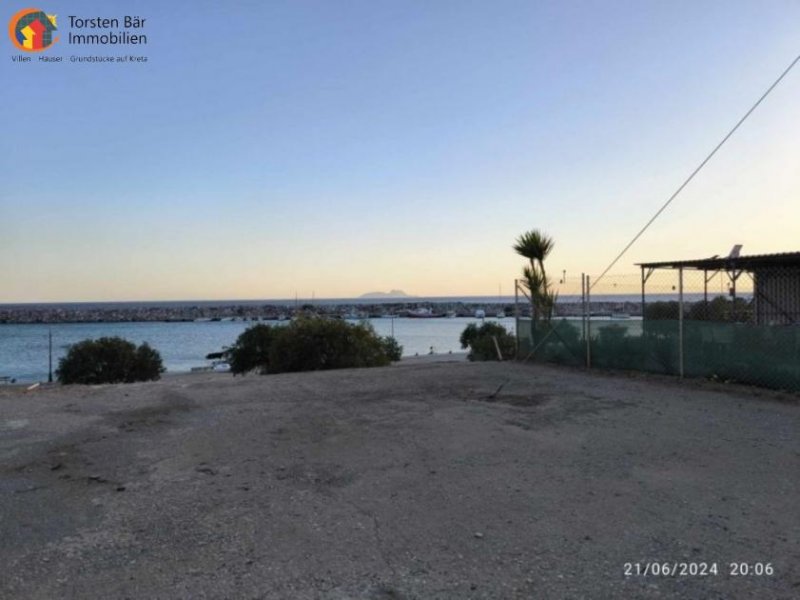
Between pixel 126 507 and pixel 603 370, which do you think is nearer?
pixel 126 507

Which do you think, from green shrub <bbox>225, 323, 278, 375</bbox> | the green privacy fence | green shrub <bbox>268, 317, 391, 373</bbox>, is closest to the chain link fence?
the green privacy fence

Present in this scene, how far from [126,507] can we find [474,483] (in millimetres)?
2865

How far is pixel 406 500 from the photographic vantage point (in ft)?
16.6

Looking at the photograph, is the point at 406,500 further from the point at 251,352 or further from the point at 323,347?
the point at 251,352

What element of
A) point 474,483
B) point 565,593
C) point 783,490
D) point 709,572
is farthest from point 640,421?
point 565,593

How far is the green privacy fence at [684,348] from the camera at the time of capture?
982 centimetres

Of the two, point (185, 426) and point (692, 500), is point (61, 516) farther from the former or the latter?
point (692, 500)

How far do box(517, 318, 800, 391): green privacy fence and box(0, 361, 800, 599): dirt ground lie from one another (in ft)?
2.16

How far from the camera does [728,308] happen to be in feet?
Result: 56.4

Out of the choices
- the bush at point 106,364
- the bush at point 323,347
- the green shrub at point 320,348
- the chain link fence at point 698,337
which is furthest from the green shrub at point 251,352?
the chain link fence at point 698,337

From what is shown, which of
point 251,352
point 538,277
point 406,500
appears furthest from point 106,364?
point 406,500

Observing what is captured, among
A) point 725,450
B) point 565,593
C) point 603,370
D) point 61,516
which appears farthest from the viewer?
point 603,370

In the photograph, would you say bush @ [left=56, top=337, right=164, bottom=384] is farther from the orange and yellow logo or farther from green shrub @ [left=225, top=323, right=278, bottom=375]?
the orange and yellow logo

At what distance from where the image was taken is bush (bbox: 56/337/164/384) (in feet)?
84.7
